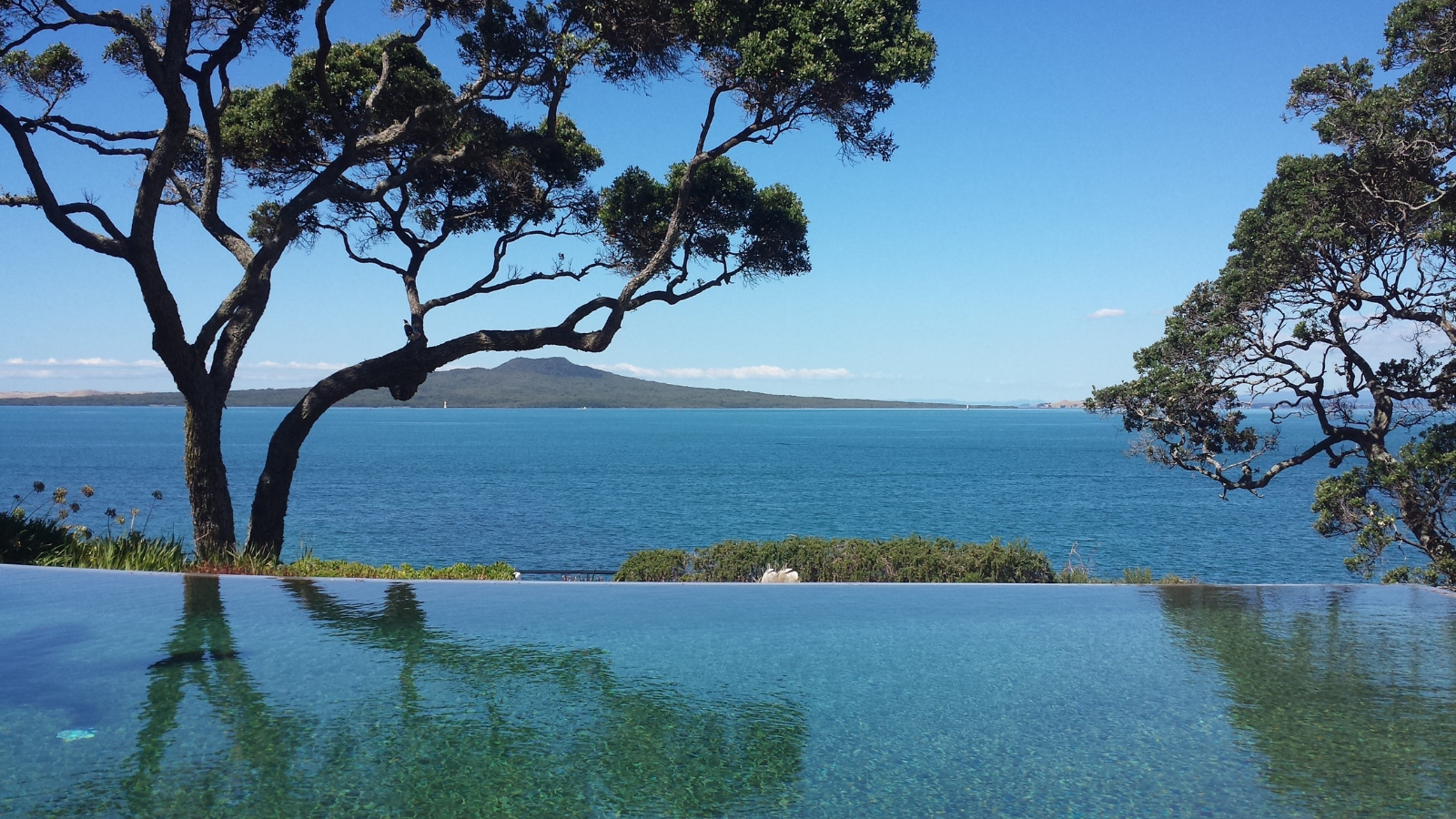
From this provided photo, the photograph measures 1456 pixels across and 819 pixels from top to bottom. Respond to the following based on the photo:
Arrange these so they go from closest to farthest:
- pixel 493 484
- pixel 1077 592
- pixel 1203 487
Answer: pixel 1077 592
pixel 493 484
pixel 1203 487

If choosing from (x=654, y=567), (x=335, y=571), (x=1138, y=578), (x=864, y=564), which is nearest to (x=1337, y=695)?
(x=1138, y=578)

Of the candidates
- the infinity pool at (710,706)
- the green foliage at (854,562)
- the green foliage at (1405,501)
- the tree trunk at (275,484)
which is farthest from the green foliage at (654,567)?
the green foliage at (1405,501)

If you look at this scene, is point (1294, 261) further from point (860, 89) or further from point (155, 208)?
point (155, 208)

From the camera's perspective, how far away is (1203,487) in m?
59.0

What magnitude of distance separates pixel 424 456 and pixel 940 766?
Result: 262ft

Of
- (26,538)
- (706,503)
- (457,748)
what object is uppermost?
(26,538)

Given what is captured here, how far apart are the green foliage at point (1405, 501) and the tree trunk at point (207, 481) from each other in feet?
48.7

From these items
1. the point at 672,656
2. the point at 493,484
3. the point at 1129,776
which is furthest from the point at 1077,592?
the point at 493,484

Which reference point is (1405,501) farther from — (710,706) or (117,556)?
(117,556)

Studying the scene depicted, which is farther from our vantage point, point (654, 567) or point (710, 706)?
point (654, 567)

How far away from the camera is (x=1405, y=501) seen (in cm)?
1309

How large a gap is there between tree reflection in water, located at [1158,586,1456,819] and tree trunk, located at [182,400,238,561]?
10.7 metres

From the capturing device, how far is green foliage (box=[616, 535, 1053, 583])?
1334 centimetres

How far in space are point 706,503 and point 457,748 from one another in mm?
39272
